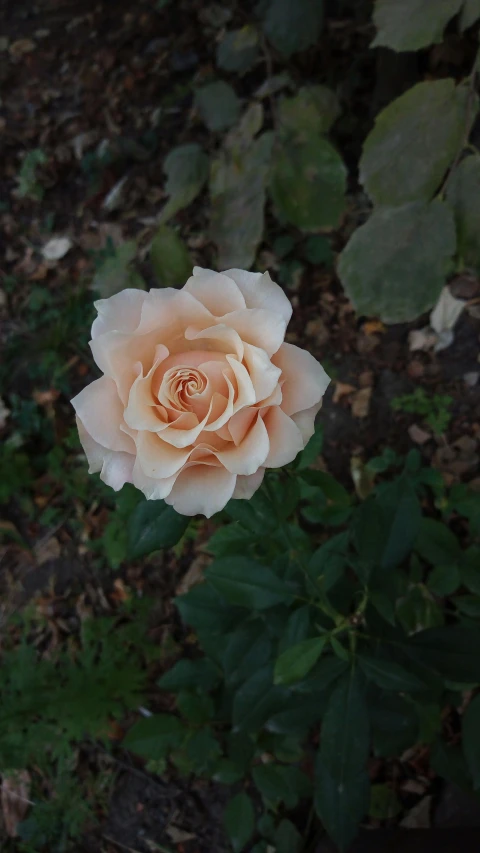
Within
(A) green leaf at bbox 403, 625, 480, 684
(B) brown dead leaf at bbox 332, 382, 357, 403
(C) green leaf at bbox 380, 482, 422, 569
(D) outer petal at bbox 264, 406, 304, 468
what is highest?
(D) outer petal at bbox 264, 406, 304, 468

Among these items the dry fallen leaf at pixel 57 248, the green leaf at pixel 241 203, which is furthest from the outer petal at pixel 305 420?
the dry fallen leaf at pixel 57 248

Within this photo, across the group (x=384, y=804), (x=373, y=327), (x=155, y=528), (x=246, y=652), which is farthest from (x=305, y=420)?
(x=373, y=327)

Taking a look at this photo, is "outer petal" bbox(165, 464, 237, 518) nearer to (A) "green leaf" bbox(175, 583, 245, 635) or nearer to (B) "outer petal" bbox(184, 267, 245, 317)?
(B) "outer petal" bbox(184, 267, 245, 317)

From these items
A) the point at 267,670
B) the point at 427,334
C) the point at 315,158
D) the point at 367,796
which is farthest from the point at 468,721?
the point at 315,158

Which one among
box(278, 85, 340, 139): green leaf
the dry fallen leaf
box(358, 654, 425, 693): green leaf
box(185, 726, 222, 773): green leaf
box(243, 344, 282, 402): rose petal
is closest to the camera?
box(243, 344, 282, 402): rose petal

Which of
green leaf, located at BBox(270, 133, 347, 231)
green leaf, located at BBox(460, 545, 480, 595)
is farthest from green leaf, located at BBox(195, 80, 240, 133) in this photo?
green leaf, located at BBox(460, 545, 480, 595)

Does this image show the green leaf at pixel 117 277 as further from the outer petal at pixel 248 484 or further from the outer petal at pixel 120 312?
the outer petal at pixel 248 484
